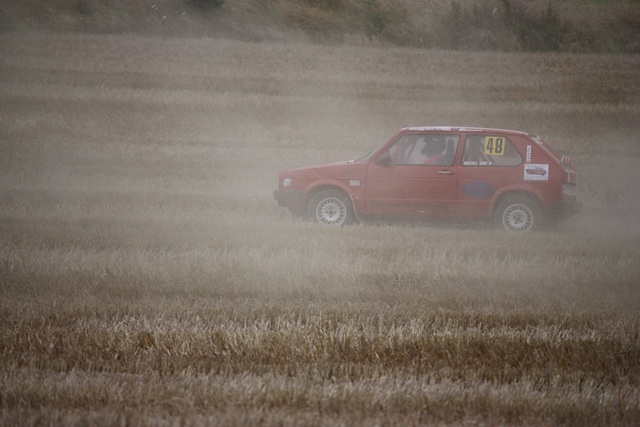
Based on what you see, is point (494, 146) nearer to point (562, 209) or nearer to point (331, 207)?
point (562, 209)

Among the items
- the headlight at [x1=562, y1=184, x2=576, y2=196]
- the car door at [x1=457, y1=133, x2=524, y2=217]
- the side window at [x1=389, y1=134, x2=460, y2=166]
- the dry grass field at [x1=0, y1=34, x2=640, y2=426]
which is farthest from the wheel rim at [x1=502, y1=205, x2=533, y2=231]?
the side window at [x1=389, y1=134, x2=460, y2=166]

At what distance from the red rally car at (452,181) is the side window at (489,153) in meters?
0.02

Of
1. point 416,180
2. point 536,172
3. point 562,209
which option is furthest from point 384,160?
point 562,209

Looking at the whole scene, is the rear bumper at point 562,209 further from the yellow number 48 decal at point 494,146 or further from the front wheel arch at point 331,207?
the front wheel arch at point 331,207

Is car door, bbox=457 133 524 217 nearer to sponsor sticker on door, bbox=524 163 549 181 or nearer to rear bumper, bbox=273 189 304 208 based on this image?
sponsor sticker on door, bbox=524 163 549 181

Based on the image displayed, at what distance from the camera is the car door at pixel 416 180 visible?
40.4ft

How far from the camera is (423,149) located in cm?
1252

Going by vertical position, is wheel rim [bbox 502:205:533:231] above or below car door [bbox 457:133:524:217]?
below

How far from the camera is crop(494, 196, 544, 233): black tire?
12276 millimetres

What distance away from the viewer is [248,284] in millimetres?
7660

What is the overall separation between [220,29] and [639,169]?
17956 mm

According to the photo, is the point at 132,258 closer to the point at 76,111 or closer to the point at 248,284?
the point at 248,284

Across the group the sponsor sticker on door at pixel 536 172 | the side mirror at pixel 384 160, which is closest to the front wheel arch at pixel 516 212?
the sponsor sticker on door at pixel 536 172

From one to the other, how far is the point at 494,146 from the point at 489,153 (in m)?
0.13
